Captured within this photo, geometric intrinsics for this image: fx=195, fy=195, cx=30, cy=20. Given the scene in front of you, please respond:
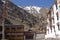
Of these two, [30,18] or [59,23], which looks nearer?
[59,23]

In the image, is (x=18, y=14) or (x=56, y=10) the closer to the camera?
(x=56, y=10)

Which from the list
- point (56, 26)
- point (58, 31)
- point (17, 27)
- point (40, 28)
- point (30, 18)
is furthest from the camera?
point (30, 18)

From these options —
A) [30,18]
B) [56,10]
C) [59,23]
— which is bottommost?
[59,23]

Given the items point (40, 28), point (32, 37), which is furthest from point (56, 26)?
point (40, 28)

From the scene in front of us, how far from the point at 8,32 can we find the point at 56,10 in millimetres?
16534

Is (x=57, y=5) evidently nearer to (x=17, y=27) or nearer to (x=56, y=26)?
(x=56, y=26)

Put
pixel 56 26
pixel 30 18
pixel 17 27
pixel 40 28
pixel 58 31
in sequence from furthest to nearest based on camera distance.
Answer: pixel 30 18 < pixel 40 28 < pixel 56 26 < pixel 58 31 < pixel 17 27

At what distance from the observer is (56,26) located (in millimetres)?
45438

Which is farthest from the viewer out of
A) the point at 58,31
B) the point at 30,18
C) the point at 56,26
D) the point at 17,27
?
the point at 30,18

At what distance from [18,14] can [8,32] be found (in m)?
101

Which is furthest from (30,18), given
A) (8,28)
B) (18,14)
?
(8,28)

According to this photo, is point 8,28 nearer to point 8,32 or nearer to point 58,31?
point 8,32

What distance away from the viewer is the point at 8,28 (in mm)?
33719

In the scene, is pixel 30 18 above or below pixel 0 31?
above
